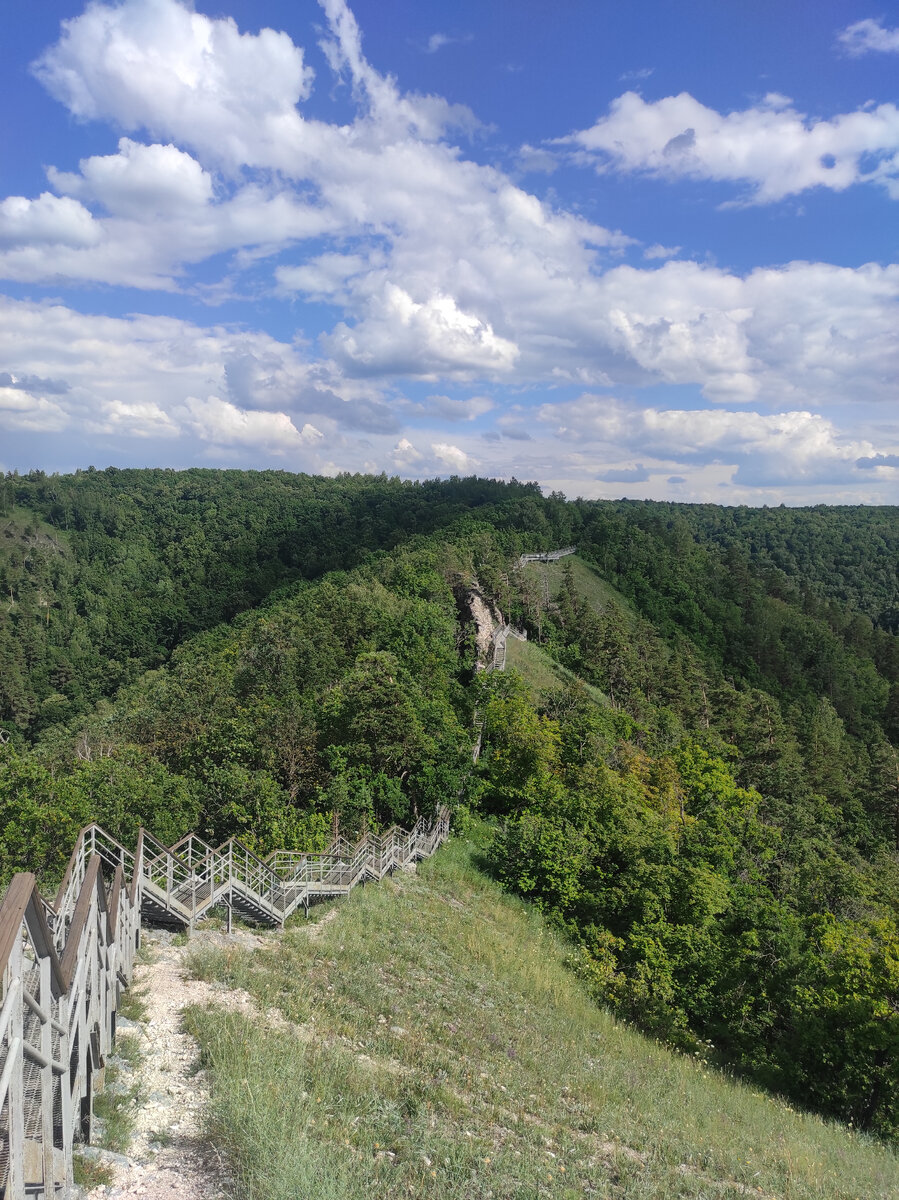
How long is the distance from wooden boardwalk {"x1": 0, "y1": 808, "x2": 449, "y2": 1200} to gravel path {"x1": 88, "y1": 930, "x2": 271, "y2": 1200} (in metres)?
0.53

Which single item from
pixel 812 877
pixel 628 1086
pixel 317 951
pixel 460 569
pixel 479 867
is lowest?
pixel 812 877

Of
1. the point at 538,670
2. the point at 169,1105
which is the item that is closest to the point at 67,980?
the point at 169,1105

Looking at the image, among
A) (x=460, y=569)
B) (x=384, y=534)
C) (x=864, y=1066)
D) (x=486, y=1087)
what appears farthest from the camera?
(x=384, y=534)

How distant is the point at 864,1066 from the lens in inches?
761

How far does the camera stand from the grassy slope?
7477 mm

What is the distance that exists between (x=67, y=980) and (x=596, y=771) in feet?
105

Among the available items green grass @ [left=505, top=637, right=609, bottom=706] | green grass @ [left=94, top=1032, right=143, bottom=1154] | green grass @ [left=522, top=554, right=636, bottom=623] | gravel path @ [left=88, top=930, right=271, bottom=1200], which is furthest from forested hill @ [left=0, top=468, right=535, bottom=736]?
green grass @ [left=94, top=1032, right=143, bottom=1154]

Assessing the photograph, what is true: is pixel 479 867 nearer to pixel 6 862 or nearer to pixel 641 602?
pixel 6 862

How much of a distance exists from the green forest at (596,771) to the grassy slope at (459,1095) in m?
5.61

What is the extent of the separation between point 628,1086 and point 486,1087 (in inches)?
155

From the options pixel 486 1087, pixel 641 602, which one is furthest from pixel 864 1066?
pixel 641 602

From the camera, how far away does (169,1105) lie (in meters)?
7.98

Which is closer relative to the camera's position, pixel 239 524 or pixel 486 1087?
pixel 486 1087

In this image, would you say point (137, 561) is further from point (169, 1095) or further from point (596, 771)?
point (169, 1095)
